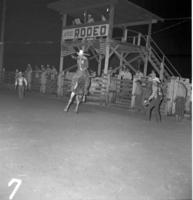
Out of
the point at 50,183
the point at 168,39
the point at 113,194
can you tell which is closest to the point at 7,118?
the point at 50,183

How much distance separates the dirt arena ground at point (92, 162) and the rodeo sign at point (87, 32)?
924 cm

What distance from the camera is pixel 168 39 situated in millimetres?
26422

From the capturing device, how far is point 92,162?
5320 mm

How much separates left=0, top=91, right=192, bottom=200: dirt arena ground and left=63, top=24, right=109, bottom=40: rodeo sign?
924cm

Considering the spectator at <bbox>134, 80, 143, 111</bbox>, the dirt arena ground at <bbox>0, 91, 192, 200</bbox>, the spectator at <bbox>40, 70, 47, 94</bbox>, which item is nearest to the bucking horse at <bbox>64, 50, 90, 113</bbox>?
the dirt arena ground at <bbox>0, 91, 192, 200</bbox>

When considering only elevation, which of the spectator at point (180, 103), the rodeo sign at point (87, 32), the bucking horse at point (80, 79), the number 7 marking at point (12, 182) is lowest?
the number 7 marking at point (12, 182)

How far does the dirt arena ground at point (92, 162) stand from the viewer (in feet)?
13.1

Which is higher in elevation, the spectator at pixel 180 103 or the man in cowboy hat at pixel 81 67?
the man in cowboy hat at pixel 81 67

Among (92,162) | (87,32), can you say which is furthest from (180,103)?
(87,32)

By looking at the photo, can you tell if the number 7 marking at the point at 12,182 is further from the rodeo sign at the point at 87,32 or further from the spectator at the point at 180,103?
the rodeo sign at the point at 87,32

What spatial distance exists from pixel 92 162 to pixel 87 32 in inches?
541

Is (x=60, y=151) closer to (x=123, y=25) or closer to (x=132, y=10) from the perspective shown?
(x=132, y=10)

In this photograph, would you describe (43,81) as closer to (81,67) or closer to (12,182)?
(81,67)

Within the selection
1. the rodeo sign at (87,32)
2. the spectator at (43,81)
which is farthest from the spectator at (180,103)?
the spectator at (43,81)
